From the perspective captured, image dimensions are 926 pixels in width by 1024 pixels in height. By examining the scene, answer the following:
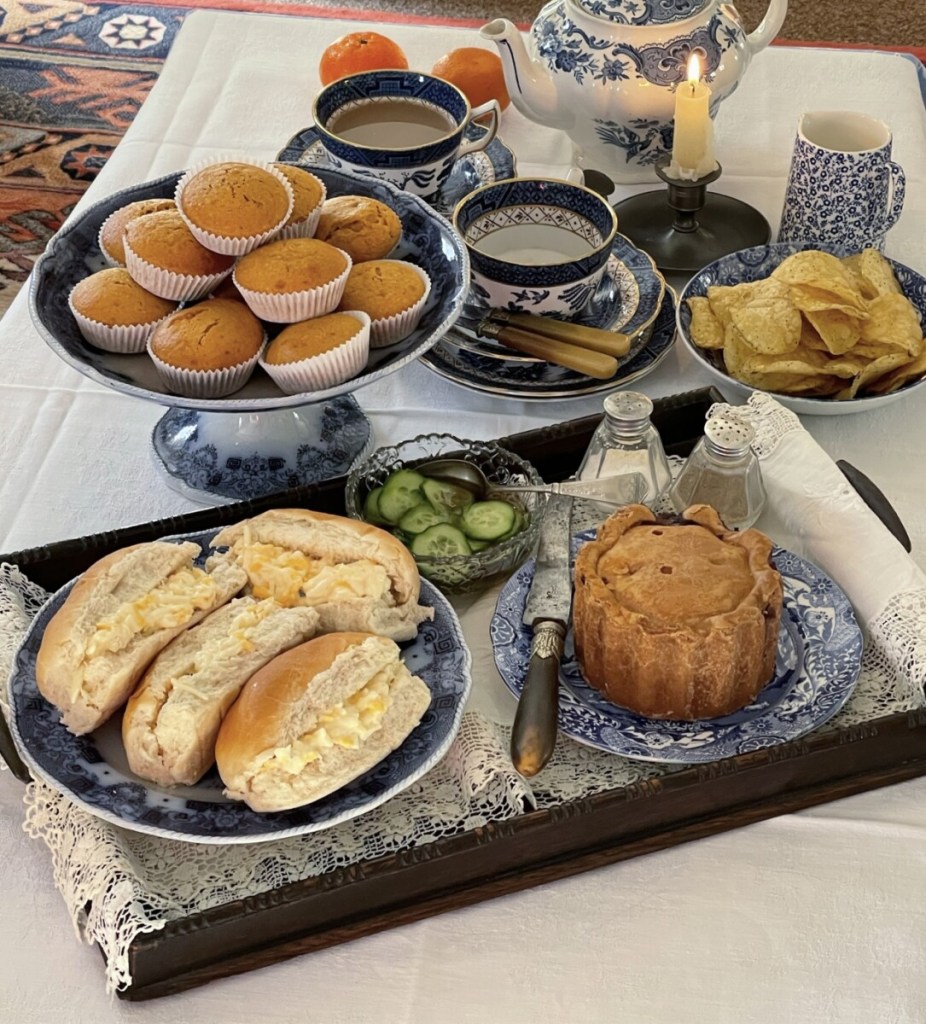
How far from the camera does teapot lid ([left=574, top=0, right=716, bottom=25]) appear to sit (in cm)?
142

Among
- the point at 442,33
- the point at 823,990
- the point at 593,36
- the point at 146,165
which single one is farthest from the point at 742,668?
the point at 442,33

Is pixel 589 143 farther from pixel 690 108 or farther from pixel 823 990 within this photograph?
pixel 823 990

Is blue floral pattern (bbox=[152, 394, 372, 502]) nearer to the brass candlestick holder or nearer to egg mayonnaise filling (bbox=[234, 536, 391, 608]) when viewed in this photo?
egg mayonnaise filling (bbox=[234, 536, 391, 608])

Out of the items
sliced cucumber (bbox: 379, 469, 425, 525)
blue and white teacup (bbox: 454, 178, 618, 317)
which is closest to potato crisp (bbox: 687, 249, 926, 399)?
blue and white teacup (bbox: 454, 178, 618, 317)

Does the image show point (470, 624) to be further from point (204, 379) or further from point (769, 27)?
point (769, 27)

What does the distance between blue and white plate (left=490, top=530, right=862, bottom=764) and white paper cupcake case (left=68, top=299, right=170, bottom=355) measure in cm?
39

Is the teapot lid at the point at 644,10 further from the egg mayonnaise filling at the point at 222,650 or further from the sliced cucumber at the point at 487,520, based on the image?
the egg mayonnaise filling at the point at 222,650

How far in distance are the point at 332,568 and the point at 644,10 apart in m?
0.83

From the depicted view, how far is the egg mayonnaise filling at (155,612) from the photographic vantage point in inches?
34.8

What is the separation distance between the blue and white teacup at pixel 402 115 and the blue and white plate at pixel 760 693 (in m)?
0.61

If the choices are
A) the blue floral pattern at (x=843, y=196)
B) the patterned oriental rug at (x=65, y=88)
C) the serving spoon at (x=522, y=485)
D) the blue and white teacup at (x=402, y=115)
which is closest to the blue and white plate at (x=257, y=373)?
the serving spoon at (x=522, y=485)

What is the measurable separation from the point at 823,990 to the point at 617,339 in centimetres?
67

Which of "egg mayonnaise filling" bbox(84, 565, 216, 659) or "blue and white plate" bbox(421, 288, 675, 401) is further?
"blue and white plate" bbox(421, 288, 675, 401)

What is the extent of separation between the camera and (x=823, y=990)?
0.81 m
